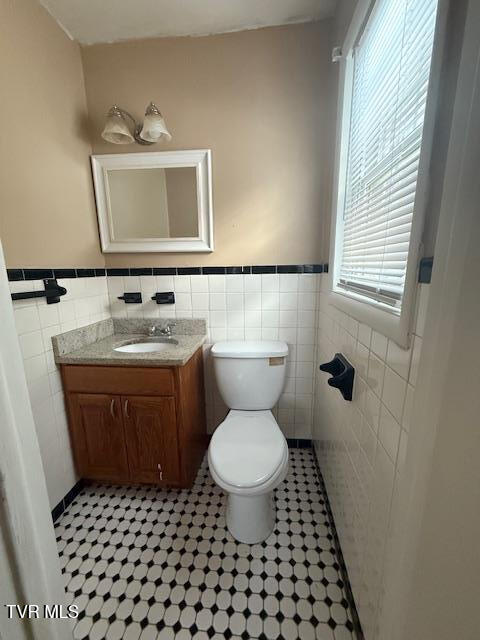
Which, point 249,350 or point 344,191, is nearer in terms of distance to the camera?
point 344,191

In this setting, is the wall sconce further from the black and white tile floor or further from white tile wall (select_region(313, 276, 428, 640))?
the black and white tile floor

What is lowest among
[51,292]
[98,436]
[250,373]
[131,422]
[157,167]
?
[98,436]

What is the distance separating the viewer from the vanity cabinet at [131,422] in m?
1.25

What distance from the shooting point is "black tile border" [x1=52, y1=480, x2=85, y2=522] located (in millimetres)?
1270

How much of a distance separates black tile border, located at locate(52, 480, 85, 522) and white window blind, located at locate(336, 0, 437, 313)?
5.81ft

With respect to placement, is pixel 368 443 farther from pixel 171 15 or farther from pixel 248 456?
pixel 171 15

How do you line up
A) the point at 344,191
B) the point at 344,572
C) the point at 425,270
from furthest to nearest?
the point at 344,191, the point at 344,572, the point at 425,270

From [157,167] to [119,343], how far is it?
107 centimetres

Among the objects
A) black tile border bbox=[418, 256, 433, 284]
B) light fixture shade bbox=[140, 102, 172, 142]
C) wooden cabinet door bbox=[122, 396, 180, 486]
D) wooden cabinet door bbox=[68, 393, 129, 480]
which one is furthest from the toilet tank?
light fixture shade bbox=[140, 102, 172, 142]

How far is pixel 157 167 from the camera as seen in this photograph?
146 centimetres

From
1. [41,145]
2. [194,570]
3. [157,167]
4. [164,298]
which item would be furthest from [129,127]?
[194,570]

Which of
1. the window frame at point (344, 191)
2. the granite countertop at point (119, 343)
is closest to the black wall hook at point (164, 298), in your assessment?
the granite countertop at point (119, 343)

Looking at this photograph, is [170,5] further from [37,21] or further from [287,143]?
[287,143]

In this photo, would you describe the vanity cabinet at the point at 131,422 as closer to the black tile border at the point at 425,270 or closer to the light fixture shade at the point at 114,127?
the black tile border at the point at 425,270
